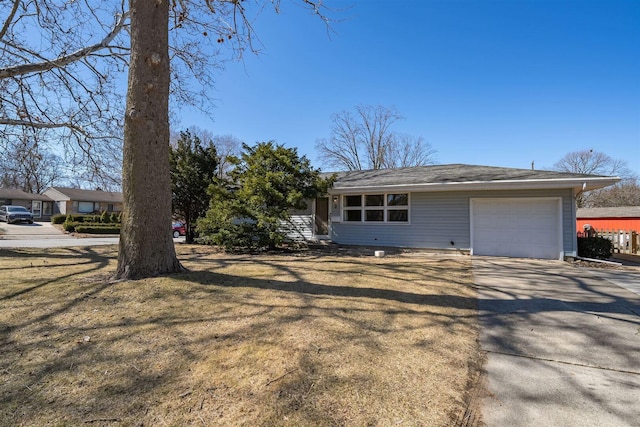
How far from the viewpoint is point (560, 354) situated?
9.79 feet

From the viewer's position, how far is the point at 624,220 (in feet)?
86.9

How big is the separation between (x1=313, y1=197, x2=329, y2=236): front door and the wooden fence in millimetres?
9761

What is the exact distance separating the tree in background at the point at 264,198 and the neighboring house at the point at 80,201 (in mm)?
37828

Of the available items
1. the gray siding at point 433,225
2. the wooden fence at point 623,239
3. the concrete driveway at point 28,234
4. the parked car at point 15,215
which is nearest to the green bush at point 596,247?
the gray siding at point 433,225

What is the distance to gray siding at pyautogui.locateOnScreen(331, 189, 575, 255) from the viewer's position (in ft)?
34.2

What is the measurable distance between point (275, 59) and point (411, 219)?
278 inches

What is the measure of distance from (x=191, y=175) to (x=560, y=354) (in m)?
12.9

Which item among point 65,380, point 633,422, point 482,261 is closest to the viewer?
point 633,422

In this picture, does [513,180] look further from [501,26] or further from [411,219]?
[501,26]

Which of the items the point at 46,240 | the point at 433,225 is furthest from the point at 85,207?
the point at 433,225

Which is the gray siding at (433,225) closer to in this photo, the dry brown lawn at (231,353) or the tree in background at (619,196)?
the dry brown lawn at (231,353)

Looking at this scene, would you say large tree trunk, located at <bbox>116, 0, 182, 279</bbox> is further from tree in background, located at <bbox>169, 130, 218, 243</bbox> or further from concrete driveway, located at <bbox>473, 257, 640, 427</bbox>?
tree in background, located at <bbox>169, 130, 218, 243</bbox>

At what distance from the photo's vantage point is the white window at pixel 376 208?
37.9ft

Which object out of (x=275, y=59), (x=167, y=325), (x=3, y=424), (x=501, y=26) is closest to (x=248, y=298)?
(x=167, y=325)
